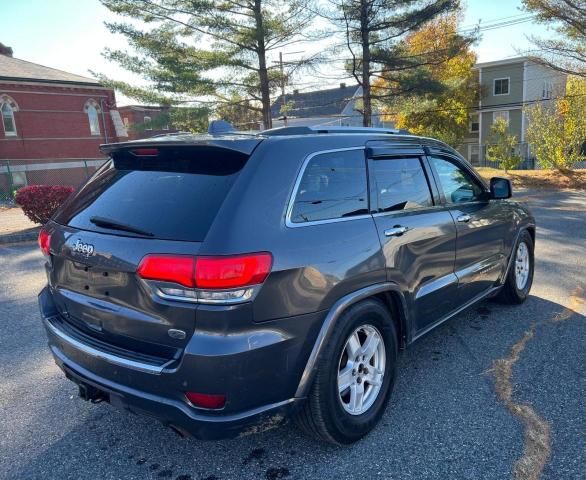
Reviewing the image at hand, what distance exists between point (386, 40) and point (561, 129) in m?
8.04

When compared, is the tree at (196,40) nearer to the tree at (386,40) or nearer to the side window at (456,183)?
the tree at (386,40)

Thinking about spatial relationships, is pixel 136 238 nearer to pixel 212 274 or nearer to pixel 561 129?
pixel 212 274

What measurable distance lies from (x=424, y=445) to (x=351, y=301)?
3.14 ft

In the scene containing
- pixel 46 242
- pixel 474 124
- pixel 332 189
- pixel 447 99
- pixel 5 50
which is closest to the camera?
pixel 332 189

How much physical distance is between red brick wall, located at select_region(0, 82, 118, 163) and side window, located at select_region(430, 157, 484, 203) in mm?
27654

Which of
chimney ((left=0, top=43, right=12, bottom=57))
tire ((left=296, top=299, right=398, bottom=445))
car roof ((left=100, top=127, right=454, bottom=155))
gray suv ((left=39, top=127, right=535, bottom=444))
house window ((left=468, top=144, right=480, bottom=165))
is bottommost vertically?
house window ((left=468, top=144, right=480, bottom=165))

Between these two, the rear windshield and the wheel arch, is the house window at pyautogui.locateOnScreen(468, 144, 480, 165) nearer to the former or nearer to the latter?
the wheel arch

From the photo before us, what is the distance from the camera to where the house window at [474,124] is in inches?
1483

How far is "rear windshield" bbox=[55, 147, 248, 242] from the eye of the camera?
2.22 meters

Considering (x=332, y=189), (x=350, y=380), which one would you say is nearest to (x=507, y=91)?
(x=332, y=189)

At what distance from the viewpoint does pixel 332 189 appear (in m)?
2.69

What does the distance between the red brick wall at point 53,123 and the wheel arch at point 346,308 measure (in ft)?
92.3

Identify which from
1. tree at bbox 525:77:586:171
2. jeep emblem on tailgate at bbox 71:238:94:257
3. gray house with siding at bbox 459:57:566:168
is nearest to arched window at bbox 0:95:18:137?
tree at bbox 525:77:586:171

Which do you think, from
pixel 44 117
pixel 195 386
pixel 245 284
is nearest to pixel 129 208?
pixel 245 284
